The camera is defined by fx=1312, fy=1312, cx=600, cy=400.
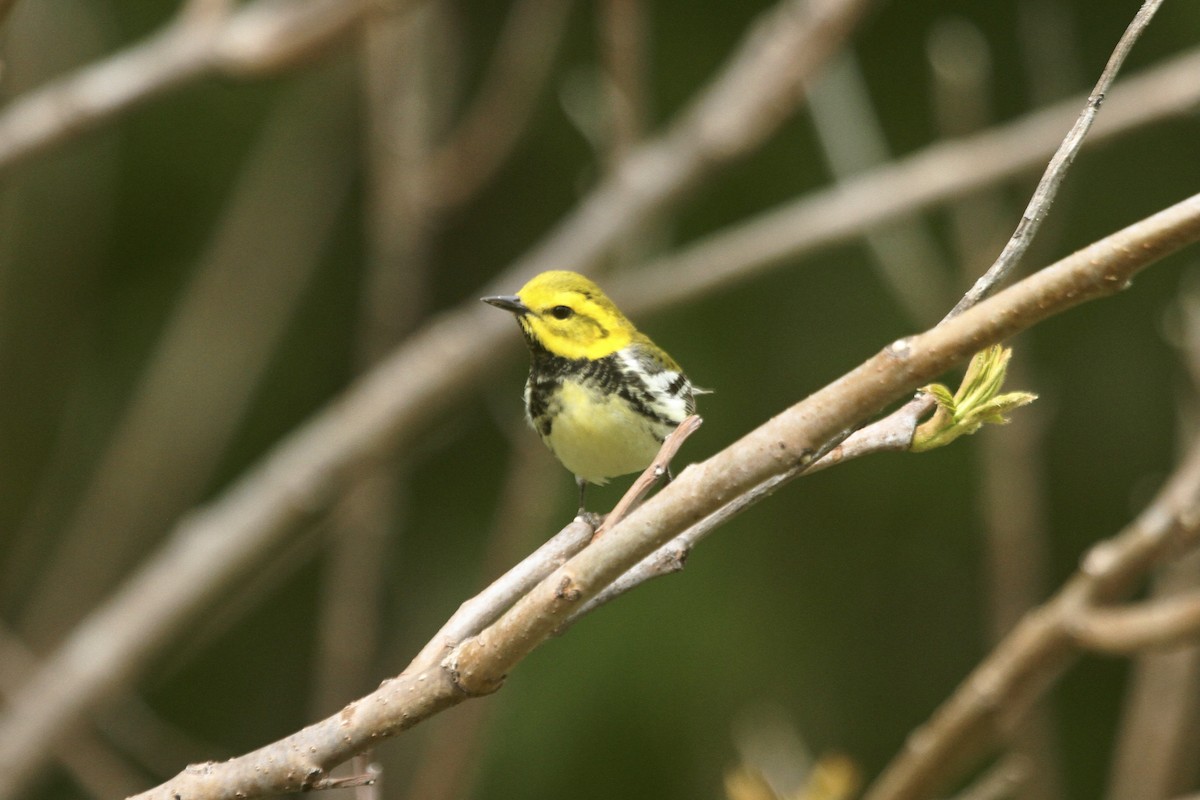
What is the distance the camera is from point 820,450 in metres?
0.61

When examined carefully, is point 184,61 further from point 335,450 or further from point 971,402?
point 971,402

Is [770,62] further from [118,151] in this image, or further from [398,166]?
[118,151]

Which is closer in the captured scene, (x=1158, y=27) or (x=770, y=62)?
(x=770, y=62)

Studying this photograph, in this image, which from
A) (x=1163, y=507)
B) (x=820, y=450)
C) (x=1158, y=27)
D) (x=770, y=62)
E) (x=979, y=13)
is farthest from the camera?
(x=979, y=13)

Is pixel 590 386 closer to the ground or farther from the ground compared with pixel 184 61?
closer to the ground

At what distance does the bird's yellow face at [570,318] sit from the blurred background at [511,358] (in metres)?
1.16

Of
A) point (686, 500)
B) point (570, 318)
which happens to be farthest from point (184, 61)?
point (686, 500)

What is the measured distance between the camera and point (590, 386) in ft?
4.54

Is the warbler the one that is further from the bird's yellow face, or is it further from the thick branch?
the thick branch

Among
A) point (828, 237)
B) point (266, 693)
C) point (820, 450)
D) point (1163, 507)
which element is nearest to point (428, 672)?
point (820, 450)

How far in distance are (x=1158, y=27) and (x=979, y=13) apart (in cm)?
44

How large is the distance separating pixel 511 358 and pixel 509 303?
4.69 feet

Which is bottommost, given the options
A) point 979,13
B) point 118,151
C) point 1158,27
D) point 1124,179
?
point 1124,179

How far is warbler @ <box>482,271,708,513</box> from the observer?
4.33 feet
